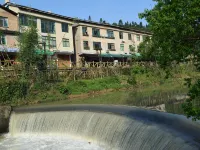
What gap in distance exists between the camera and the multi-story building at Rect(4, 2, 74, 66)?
31719 mm

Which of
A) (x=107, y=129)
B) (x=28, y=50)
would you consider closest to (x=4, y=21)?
(x=28, y=50)

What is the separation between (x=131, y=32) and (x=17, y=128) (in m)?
35.1

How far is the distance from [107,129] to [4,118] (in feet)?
25.7

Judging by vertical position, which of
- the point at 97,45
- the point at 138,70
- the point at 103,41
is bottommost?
the point at 138,70

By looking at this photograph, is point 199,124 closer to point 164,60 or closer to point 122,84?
point 164,60

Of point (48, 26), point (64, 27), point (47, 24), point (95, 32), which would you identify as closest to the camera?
point (47, 24)

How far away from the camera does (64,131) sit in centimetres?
1362

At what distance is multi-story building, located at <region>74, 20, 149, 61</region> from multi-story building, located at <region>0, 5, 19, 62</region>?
1036 cm

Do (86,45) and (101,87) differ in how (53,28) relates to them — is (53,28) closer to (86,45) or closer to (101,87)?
(86,45)

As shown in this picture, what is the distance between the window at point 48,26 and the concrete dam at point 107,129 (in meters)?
19.4

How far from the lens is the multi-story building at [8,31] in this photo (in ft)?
97.1

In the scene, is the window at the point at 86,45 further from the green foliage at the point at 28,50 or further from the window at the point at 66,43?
the green foliage at the point at 28,50

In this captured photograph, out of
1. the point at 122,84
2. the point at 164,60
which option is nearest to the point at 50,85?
the point at 122,84

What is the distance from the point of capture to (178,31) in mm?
5086
